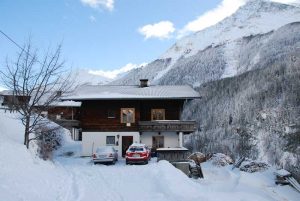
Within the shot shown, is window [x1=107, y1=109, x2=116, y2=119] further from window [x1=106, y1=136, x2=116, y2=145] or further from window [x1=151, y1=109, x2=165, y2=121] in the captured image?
window [x1=151, y1=109, x2=165, y2=121]

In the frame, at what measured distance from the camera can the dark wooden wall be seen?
42250 millimetres

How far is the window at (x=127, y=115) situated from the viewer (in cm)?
4247

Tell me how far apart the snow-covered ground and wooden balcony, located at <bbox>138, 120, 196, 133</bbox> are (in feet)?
39.8

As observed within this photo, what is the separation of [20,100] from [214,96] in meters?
132

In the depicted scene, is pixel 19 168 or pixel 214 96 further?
pixel 214 96

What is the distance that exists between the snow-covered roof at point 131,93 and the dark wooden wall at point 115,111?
818 millimetres

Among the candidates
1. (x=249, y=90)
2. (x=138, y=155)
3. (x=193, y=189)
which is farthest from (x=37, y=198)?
(x=249, y=90)

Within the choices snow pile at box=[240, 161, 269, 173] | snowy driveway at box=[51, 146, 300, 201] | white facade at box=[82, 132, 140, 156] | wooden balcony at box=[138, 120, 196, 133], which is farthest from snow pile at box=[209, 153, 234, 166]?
white facade at box=[82, 132, 140, 156]

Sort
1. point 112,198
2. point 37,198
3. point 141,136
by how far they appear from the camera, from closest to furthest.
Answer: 1. point 37,198
2. point 112,198
3. point 141,136

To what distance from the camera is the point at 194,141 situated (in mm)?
117000

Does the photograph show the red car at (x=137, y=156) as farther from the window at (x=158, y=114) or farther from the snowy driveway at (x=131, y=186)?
the window at (x=158, y=114)

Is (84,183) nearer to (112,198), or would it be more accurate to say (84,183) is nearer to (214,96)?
(112,198)

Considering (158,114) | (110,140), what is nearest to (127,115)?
(110,140)

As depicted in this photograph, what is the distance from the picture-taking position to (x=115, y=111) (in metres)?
42.7
